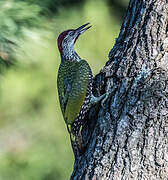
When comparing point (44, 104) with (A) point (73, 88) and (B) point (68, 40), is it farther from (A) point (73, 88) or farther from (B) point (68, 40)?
(A) point (73, 88)

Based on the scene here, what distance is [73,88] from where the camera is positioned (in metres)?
4.73

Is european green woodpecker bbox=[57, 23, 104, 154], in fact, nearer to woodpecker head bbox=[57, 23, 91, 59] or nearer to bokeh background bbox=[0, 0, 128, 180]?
woodpecker head bbox=[57, 23, 91, 59]

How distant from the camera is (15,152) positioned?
8.07 metres

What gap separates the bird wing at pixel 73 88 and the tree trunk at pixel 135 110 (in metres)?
0.48

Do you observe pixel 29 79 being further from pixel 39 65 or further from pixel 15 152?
pixel 15 152

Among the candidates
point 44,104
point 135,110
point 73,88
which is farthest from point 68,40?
point 44,104

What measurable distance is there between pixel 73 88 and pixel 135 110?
1.17 meters

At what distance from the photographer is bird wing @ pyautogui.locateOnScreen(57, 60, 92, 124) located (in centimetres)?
460

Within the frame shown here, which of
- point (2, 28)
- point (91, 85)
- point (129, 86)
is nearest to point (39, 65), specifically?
point (2, 28)

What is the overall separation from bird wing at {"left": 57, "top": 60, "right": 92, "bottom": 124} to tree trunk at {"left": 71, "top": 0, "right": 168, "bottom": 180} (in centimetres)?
48

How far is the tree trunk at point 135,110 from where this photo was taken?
3574 mm

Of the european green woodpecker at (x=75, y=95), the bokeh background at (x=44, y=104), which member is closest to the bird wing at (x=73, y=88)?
the european green woodpecker at (x=75, y=95)

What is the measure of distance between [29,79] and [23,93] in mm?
292

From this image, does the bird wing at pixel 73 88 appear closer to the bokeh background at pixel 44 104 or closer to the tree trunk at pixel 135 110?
the tree trunk at pixel 135 110
